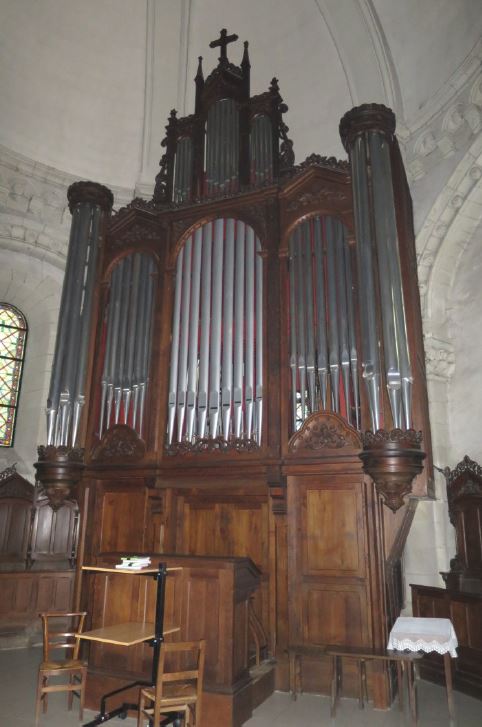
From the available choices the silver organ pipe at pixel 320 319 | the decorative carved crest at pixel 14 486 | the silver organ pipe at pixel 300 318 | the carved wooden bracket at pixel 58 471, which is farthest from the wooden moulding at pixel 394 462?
the decorative carved crest at pixel 14 486

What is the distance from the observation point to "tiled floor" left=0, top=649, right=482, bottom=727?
477 centimetres

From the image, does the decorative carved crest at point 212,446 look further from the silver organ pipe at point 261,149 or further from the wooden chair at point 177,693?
the silver organ pipe at point 261,149

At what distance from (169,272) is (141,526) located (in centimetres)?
326

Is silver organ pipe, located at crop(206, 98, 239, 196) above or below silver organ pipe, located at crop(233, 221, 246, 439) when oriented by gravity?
above

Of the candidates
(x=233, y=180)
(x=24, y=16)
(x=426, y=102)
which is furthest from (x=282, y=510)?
(x=24, y=16)

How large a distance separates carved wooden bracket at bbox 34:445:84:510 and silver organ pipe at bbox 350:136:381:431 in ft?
11.8

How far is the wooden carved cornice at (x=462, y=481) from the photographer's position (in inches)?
263

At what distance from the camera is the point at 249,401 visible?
6316 mm

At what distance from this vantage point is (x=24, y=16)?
980 cm

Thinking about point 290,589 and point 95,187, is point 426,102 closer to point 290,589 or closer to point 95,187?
point 95,187

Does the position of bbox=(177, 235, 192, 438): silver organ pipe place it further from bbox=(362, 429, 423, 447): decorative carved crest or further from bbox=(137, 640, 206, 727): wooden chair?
bbox=(137, 640, 206, 727): wooden chair

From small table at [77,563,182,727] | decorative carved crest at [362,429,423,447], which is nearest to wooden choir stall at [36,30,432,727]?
decorative carved crest at [362,429,423,447]

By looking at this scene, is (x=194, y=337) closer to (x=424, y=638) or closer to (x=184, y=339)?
(x=184, y=339)

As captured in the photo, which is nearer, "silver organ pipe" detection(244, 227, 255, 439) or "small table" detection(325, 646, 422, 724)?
"small table" detection(325, 646, 422, 724)
